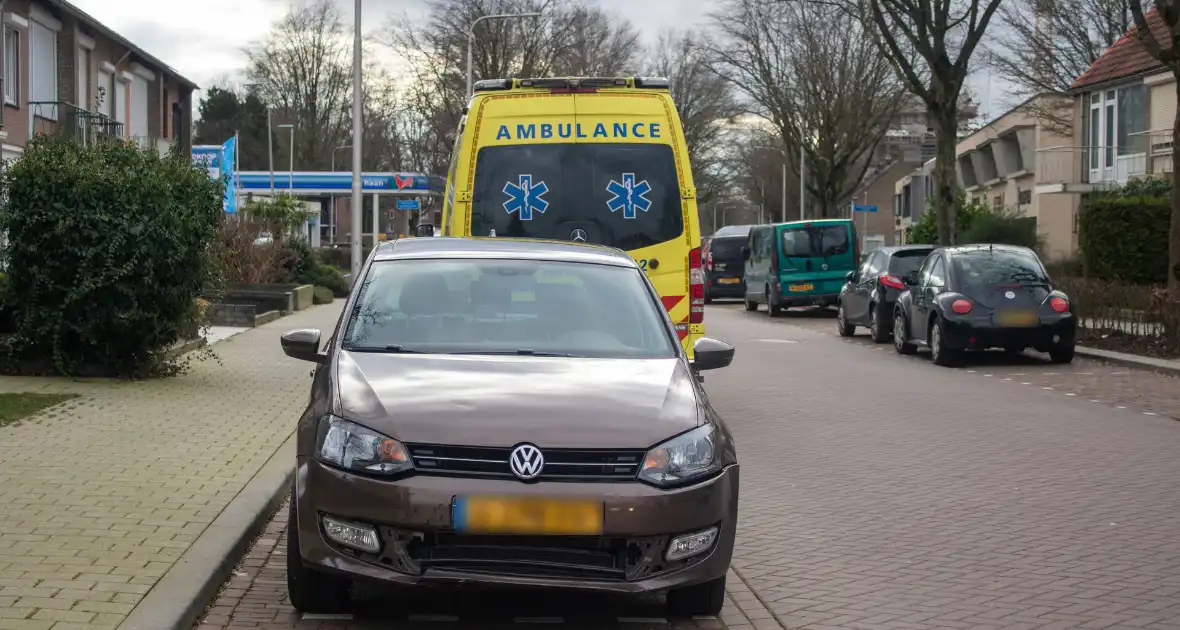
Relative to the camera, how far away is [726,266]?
136 ft

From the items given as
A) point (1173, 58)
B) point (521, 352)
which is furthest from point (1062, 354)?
point (521, 352)

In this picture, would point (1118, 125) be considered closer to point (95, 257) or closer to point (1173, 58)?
point (1173, 58)

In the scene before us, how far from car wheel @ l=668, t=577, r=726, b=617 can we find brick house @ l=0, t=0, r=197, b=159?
2001 cm

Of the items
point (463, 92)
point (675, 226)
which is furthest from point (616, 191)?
point (463, 92)

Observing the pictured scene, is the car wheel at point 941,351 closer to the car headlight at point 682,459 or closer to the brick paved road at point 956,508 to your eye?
the brick paved road at point 956,508

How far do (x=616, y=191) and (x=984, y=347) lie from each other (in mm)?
7607

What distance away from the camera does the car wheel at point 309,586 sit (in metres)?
5.51

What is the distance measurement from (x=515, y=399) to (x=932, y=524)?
130 inches

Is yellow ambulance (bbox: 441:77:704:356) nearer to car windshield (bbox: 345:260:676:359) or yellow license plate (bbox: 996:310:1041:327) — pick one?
car windshield (bbox: 345:260:676:359)

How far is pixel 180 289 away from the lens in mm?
13320

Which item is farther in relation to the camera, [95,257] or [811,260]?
[811,260]

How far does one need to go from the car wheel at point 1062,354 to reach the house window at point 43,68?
66.0 feet

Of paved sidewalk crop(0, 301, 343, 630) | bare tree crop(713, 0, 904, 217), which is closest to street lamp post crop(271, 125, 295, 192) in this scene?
bare tree crop(713, 0, 904, 217)

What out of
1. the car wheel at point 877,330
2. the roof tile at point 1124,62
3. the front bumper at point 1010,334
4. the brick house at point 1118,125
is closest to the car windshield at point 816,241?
the car wheel at point 877,330
